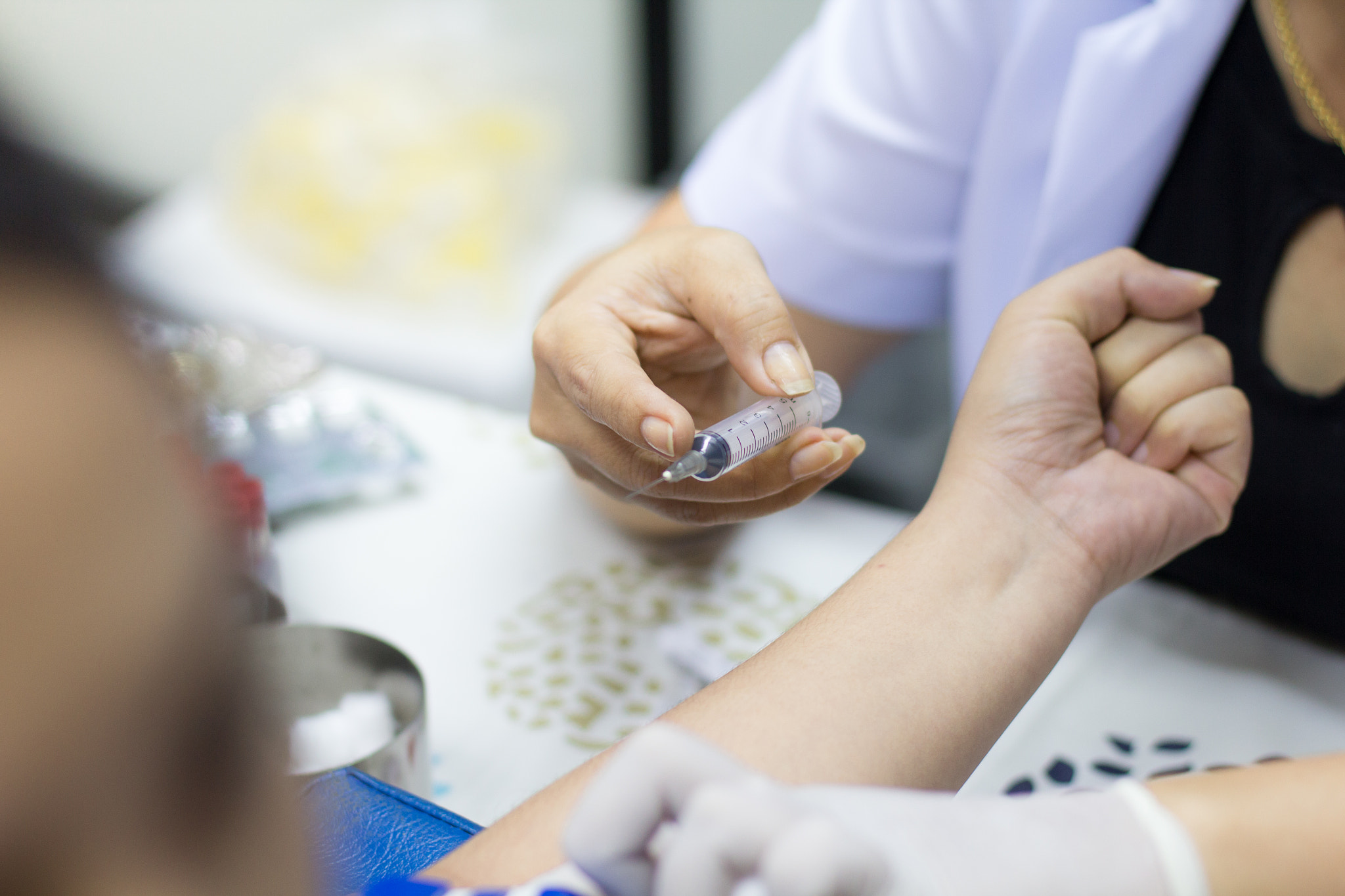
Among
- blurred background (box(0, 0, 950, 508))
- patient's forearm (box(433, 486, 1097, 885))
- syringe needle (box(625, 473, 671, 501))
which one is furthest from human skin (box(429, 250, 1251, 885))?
blurred background (box(0, 0, 950, 508))

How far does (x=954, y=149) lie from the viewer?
0.84 metres

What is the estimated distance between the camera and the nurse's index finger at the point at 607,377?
1.67ft

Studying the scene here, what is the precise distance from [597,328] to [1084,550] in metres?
0.31

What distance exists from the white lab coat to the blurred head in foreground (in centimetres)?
70

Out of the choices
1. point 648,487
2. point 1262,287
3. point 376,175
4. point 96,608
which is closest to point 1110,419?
point 1262,287

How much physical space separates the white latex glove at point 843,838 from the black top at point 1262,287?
440 millimetres

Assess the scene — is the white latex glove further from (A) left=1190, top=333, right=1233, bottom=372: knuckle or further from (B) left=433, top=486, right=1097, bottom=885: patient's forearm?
(A) left=1190, top=333, right=1233, bottom=372: knuckle

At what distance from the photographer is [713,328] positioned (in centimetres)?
56

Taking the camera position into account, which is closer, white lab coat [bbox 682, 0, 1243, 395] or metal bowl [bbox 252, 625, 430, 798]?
metal bowl [bbox 252, 625, 430, 798]

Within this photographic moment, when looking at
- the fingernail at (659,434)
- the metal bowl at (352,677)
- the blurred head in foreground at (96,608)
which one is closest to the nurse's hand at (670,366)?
the fingernail at (659,434)

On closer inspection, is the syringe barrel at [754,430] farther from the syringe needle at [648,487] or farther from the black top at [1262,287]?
the black top at [1262,287]

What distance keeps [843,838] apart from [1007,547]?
319 mm

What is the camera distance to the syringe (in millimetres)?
541

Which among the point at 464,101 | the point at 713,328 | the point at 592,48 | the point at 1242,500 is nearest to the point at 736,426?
the point at 713,328
